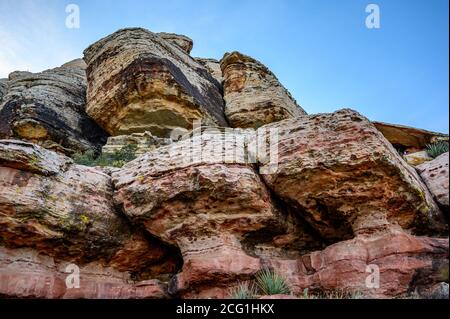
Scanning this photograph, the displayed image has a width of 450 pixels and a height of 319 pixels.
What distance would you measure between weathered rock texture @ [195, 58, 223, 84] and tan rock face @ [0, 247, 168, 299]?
13306 mm

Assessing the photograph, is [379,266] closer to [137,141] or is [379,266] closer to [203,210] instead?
[203,210]

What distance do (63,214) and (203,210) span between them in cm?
311

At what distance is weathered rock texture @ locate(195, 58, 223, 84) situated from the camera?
2092cm

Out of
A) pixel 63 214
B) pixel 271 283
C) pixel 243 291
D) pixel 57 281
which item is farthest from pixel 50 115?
pixel 271 283

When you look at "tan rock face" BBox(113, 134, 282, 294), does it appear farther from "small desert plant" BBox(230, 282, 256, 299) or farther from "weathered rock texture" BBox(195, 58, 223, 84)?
"weathered rock texture" BBox(195, 58, 223, 84)

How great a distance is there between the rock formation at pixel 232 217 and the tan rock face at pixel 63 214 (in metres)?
0.03

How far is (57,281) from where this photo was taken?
809 centimetres

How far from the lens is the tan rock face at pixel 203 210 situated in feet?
26.7

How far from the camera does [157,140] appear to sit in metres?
14.3

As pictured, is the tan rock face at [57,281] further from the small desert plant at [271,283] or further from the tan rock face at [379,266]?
the tan rock face at [379,266]

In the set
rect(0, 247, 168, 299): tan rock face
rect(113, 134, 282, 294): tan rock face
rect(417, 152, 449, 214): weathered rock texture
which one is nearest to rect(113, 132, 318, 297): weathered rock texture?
rect(113, 134, 282, 294): tan rock face

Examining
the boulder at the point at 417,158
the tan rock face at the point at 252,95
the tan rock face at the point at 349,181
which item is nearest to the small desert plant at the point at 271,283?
the tan rock face at the point at 349,181
